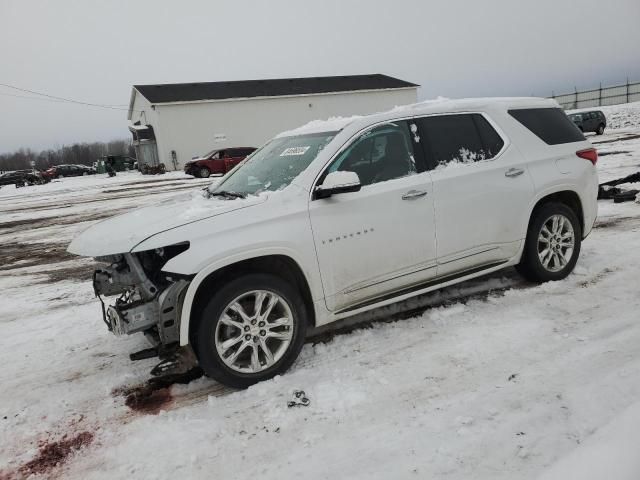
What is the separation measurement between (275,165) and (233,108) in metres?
36.7

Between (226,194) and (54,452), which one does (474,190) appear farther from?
(54,452)

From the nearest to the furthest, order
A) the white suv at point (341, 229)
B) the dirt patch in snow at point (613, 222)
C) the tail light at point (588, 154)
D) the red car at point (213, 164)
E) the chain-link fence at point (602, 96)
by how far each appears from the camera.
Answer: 1. the white suv at point (341, 229)
2. the tail light at point (588, 154)
3. the dirt patch in snow at point (613, 222)
4. the red car at point (213, 164)
5. the chain-link fence at point (602, 96)

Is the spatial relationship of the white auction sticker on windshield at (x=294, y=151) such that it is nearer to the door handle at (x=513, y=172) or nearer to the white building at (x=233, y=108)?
the door handle at (x=513, y=172)

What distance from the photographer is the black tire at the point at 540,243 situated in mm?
4477

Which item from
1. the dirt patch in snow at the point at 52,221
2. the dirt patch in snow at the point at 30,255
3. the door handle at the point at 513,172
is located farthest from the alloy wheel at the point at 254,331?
the dirt patch in snow at the point at 52,221

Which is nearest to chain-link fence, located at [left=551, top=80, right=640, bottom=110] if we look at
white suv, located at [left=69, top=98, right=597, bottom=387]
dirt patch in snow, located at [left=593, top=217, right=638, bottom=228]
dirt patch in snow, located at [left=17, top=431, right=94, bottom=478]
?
dirt patch in snow, located at [left=593, top=217, right=638, bottom=228]

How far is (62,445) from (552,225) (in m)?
Result: 4.56

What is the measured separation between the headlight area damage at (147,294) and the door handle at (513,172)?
2.98m

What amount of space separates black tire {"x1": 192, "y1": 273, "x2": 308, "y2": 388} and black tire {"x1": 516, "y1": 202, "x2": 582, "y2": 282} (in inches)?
97.1

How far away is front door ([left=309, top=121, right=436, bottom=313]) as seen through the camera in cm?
348

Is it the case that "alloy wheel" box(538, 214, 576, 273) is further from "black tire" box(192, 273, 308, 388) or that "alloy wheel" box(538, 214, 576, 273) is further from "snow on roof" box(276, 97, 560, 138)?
"black tire" box(192, 273, 308, 388)

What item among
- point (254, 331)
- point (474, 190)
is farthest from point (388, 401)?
point (474, 190)

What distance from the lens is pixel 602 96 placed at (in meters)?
44.7

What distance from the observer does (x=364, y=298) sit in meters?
3.67
